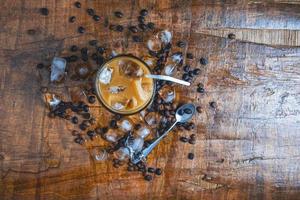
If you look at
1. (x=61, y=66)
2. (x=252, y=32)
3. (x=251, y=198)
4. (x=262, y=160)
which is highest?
(x=252, y=32)

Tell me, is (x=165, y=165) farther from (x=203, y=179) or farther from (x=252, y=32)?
(x=252, y=32)

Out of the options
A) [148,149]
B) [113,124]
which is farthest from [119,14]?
[148,149]

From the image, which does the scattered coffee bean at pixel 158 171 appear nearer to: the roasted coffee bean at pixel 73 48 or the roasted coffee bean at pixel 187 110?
the roasted coffee bean at pixel 187 110

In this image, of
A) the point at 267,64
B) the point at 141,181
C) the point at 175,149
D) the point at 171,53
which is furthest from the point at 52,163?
the point at 267,64

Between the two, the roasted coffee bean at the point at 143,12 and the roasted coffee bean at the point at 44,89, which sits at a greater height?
the roasted coffee bean at the point at 143,12

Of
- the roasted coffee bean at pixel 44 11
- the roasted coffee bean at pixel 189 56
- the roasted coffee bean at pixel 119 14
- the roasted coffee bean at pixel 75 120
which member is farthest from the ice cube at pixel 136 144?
the roasted coffee bean at pixel 44 11

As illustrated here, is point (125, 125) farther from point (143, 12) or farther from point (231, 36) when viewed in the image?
point (231, 36)
